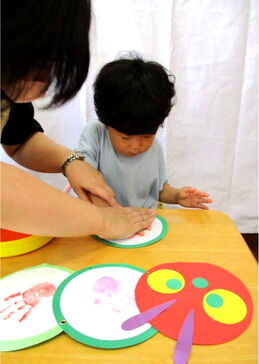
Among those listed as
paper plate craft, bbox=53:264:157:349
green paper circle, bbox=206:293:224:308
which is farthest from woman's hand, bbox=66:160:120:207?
green paper circle, bbox=206:293:224:308

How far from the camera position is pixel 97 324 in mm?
439

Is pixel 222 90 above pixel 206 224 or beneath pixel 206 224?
above

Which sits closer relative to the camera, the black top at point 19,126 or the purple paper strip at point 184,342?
the purple paper strip at point 184,342

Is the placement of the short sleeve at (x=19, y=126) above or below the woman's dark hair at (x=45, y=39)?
below

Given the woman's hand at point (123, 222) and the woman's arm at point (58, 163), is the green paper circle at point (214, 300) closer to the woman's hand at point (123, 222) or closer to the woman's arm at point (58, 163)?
the woman's hand at point (123, 222)

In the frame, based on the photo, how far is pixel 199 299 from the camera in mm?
488

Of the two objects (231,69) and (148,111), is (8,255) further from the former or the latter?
(231,69)

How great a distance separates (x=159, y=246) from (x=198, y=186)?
915mm

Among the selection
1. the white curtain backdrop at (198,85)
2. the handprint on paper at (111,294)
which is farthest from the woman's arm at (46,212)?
the white curtain backdrop at (198,85)

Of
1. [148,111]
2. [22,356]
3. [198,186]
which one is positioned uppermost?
[148,111]

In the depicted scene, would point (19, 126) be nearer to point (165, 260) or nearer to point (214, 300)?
point (165, 260)

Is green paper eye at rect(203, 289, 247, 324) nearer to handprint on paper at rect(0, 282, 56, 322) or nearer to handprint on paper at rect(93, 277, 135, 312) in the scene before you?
handprint on paper at rect(93, 277, 135, 312)

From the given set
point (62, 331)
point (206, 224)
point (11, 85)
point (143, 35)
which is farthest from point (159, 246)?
point (143, 35)

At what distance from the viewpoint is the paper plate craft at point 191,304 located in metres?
0.43
